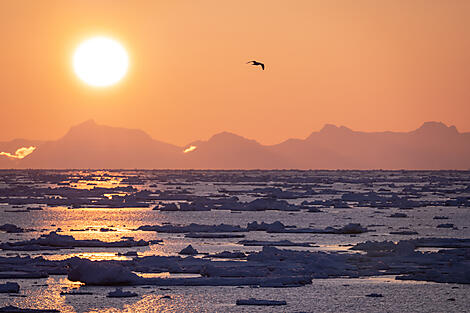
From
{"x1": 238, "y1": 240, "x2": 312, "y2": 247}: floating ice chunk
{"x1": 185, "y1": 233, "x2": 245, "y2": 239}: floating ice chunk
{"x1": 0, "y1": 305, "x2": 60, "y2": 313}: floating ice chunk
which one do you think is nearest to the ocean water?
{"x1": 0, "y1": 305, "x2": 60, "y2": 313}: floating ice chunk

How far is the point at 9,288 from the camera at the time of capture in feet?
60.1

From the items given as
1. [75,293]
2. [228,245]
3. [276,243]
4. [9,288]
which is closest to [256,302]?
[75,293]

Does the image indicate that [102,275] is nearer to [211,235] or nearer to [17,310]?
[17,310]

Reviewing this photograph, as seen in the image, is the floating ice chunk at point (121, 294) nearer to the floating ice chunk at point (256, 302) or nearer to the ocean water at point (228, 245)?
the ocean water at point (228, 245)

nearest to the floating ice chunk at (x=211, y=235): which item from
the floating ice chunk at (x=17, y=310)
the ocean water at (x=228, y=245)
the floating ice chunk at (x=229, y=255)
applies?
the ocean water at (x=228, y=245)

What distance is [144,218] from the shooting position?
43.5 meters

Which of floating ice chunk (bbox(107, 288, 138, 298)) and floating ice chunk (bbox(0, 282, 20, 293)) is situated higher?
floating ice chunk (bbox(0, 282, 20, 293))

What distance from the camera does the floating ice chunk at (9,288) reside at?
720 inches

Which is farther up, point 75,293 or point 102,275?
point 102,275

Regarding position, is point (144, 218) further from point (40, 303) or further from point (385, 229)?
point (40, 303)

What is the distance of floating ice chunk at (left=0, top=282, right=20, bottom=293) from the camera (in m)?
18.3

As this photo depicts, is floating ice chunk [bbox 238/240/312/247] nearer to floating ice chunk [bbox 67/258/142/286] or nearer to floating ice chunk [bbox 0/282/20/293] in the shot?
floating ice chunk [bbox 67/258/142/286]

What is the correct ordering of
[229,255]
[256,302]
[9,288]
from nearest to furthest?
[256,302] < [9,288] < [229,255]

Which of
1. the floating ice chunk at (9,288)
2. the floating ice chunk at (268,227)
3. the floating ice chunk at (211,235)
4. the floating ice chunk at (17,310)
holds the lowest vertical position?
the floating ice chunk at (17,310)
